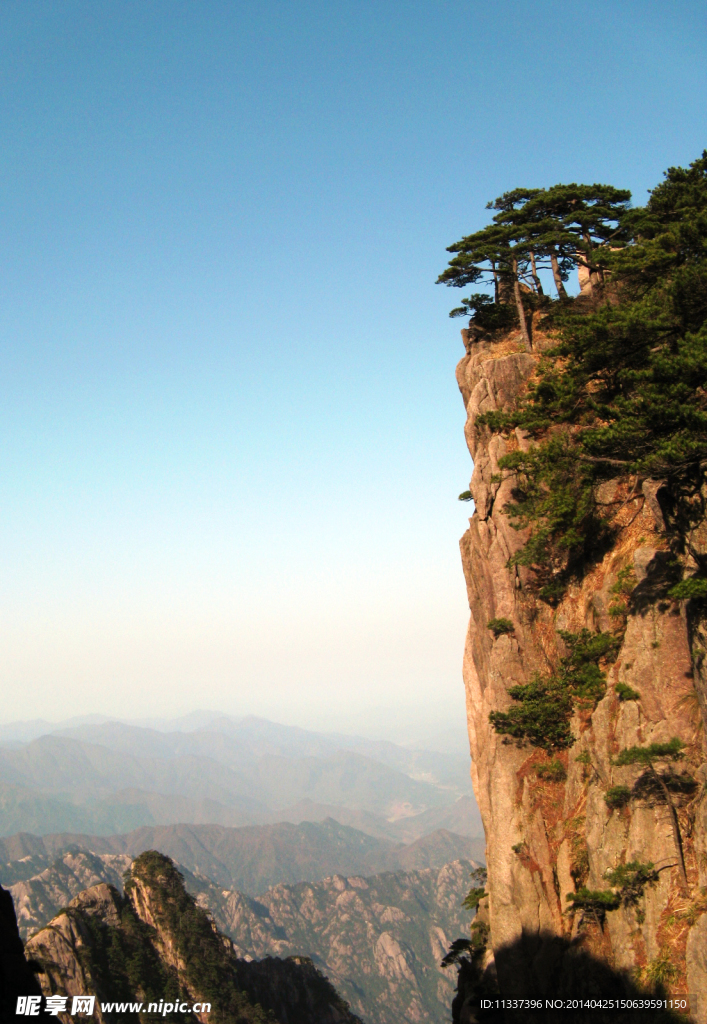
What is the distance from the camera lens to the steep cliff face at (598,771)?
1934 centimetres

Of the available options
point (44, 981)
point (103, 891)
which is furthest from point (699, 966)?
point (103, 891)

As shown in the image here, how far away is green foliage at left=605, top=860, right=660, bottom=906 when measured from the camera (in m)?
19.6

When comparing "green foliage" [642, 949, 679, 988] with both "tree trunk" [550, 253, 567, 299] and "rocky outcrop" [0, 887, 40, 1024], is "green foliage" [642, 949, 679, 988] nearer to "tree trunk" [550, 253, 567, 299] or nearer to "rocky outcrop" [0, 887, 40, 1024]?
"rocky outcrop" [0, 887, 40, 1024]

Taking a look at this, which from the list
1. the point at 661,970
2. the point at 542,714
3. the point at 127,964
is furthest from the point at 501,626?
the point at 127,964

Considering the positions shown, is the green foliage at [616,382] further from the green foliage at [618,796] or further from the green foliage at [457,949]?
the green foliage at [457,949]

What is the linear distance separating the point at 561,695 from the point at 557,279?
28718 millimetres

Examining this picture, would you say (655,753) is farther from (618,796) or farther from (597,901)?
(597,901)

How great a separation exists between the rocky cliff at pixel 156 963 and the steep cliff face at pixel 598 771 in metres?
76.5

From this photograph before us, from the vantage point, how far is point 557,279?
42.0 meters

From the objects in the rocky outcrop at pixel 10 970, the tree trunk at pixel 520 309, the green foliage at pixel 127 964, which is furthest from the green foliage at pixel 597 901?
the green foliage at pixel 127 964

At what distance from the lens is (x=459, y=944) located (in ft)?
124

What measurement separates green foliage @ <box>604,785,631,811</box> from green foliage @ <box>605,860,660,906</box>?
1.78 metres

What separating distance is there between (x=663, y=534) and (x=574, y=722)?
9144 mm

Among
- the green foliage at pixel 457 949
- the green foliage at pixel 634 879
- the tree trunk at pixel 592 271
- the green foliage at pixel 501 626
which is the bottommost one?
the green foliage at pixel 457 949
